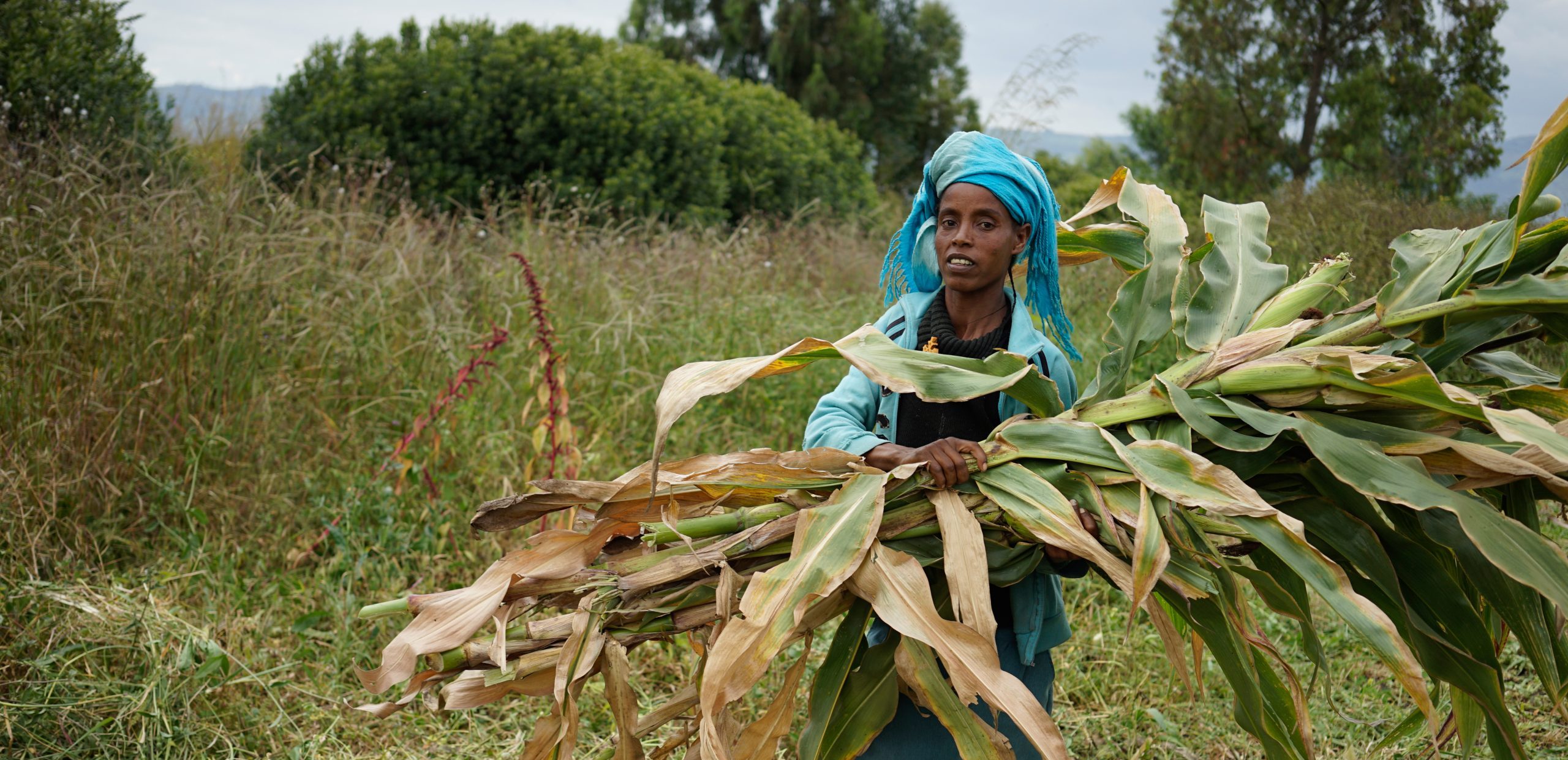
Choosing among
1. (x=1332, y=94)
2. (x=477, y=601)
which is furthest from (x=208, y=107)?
(x=1332, y=94)

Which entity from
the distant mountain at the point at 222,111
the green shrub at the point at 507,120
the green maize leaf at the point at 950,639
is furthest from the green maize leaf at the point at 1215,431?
the green shrub at the point at 507,120

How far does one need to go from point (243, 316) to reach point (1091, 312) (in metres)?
4.43

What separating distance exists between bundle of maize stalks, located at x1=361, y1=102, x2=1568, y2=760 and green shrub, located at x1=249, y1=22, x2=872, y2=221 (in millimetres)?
5938

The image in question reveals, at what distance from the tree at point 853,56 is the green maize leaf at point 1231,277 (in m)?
17.7

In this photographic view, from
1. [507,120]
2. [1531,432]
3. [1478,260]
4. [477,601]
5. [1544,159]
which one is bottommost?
[477,601]

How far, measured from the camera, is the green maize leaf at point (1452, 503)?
142 cm

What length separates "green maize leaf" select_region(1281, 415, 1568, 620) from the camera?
4.67 feet

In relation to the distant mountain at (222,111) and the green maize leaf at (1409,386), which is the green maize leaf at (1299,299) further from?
the distant mountain at (222,111)

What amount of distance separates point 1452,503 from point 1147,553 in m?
0.42

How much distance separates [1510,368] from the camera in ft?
6.37

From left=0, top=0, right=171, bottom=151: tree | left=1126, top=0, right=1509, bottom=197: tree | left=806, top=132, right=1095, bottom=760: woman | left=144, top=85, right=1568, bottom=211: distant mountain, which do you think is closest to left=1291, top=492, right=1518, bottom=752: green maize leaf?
left=806, top=132, right=1095, bottom=760: woman

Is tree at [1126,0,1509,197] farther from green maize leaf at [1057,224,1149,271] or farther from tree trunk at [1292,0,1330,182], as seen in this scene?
green maize leaf at [1057,224,1149,271]

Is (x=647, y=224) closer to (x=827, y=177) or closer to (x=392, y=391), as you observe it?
(x=392, y=391)

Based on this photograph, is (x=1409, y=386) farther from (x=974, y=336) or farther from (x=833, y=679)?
(x=833, y=679)
